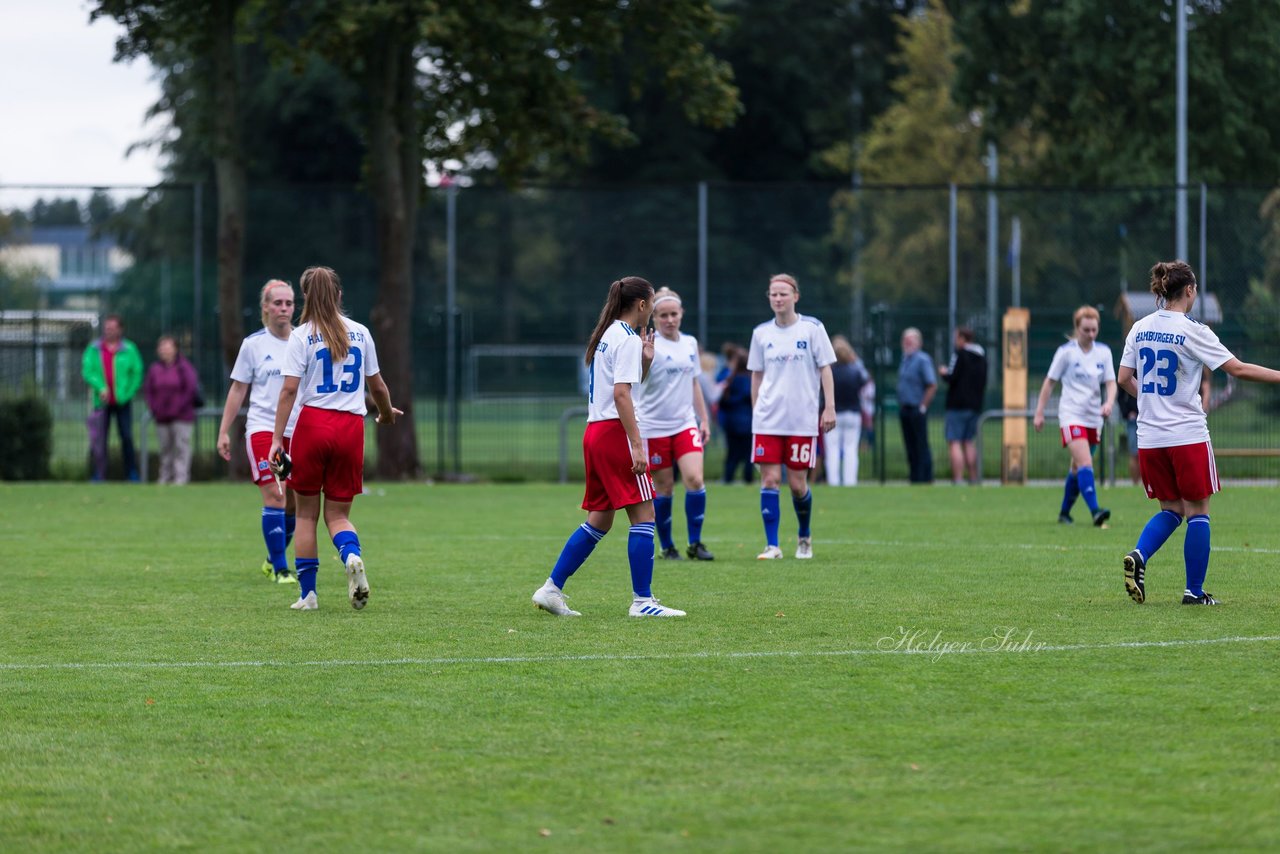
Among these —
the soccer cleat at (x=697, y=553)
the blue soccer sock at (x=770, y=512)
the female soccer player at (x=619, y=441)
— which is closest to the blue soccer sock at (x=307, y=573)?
the female soccer player at (x=619, y=441)

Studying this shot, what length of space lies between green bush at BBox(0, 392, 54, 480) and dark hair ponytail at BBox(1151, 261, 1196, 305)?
18692mm

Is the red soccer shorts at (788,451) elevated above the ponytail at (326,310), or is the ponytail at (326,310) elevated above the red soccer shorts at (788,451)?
the ponytail at (326,310)

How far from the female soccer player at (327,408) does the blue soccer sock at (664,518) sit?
393 cm

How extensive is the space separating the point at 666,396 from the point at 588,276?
25900 millimetres

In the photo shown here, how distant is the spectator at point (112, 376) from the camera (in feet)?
77.5

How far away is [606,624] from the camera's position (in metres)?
9.25

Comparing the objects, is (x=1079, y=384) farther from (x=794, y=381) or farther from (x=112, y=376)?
(x=112, y=376)

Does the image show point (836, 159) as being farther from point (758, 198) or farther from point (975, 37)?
point (758, 198)

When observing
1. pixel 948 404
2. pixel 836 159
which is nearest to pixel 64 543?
pixel 948 404

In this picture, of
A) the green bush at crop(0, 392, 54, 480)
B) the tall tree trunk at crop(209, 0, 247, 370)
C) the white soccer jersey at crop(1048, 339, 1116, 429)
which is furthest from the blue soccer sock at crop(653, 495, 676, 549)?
the green bush at crop(0, 392, 54, 480)

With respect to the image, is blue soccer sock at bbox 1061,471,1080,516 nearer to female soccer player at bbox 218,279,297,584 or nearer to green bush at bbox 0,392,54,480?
female soccer player at bbox 218,279,297,584

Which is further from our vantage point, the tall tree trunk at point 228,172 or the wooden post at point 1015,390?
the tall tree trunk at point 228,172

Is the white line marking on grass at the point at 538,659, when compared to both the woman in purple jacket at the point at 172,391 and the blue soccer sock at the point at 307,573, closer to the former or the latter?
the blue soccer sock at the point at 307,573

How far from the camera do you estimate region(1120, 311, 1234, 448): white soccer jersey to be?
9.60 metres
